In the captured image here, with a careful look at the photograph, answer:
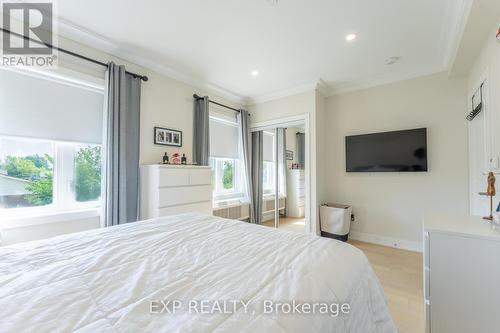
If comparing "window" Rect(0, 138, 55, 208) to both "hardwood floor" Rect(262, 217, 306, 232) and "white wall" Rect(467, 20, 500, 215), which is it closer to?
"hardwood floor" Rect(262, 217, 306, 232)

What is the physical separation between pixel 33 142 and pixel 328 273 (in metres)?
2.98

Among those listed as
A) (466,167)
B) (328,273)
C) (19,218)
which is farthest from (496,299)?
(19,218)

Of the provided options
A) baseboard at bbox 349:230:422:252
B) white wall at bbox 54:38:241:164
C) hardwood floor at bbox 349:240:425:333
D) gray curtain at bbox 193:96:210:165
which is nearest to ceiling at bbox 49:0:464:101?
white wall at bbox 54:38:241:164

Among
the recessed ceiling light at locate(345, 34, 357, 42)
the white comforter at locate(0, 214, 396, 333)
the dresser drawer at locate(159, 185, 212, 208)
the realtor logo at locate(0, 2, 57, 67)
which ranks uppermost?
the recessed ceiling light at locate(345, 34, 357, 42)

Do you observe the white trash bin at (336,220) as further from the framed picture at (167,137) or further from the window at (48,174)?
the window at (48,174)

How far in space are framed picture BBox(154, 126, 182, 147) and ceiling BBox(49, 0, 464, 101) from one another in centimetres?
86

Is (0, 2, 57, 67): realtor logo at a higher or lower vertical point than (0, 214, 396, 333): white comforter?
higher

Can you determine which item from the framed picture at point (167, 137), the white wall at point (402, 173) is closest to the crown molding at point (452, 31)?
the white wall at point (402, 173)

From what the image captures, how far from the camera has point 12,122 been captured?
207 cm

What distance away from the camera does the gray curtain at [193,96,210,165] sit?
3.62 metres

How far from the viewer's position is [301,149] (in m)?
4.08

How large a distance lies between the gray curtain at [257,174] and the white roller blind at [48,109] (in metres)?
2.76

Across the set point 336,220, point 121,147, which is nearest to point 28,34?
point 121,147

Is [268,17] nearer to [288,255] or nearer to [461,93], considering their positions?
[288,255]
